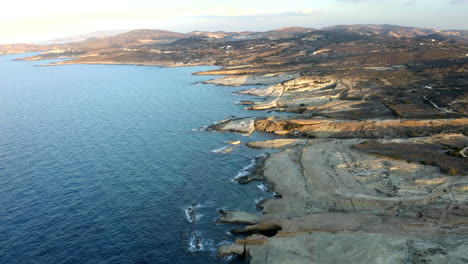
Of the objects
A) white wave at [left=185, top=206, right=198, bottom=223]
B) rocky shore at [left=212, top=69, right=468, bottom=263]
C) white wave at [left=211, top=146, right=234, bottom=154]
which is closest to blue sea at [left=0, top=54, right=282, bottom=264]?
white wave at [left=185, top=206, right=198, bottom=223]

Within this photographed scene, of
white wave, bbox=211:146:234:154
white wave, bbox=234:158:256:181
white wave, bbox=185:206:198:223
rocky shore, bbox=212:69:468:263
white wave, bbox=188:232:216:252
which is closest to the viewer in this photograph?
rocky shore, bbox=212:69:468:263

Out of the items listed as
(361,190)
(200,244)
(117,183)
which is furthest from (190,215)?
(361,190)

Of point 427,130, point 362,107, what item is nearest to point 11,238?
point 427,130

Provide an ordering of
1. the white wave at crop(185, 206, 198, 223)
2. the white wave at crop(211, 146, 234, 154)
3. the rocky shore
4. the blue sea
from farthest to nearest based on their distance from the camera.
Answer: the white wave at crop(211, 146, 234, 154), the white wave at crop(185, 206, 198, 223), the blue sea, the rocky shore

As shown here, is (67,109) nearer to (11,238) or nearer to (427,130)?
(11,238)

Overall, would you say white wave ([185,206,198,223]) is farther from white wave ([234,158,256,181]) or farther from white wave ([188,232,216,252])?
white wave ([234,158,256,181])

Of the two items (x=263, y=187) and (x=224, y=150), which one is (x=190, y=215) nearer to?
(x=263, y=187)

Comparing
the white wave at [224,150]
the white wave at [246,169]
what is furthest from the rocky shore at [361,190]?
the white wave at [224,150]

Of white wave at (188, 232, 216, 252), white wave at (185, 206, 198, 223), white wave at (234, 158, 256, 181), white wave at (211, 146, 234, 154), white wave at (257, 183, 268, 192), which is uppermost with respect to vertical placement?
white wave at (211, 146, 234, 154)

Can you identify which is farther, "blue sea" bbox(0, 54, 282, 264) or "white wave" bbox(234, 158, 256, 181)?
"white wave" bbox(234, 158, 256, 181)
